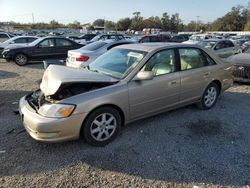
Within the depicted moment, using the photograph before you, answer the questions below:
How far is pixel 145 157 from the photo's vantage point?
366cm

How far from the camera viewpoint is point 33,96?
439cm

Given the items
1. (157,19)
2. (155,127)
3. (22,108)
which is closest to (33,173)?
(22,108)

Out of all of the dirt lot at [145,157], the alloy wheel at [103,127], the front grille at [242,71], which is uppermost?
the front grille at [242,71]

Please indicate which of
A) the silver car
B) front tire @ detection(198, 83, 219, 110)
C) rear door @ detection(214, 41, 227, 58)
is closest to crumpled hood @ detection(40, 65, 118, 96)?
the silver car

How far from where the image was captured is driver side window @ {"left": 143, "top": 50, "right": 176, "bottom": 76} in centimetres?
443

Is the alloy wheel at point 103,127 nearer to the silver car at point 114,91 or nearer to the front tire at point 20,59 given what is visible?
the silver car at point 114,91

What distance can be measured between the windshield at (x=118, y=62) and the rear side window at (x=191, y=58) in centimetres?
95

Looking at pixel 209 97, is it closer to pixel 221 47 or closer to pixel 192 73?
pixel 192 73

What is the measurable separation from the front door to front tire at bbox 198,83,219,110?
35.9 inches

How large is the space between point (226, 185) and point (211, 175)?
224 mm

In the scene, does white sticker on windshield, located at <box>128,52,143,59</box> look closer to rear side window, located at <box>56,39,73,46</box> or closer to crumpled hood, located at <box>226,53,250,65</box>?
crumpled hood, located at <box>226,53,250,65</box>

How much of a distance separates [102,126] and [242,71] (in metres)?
5.75

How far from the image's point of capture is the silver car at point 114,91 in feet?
11.7

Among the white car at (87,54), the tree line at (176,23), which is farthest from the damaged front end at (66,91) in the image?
the tree line at (176,23)
